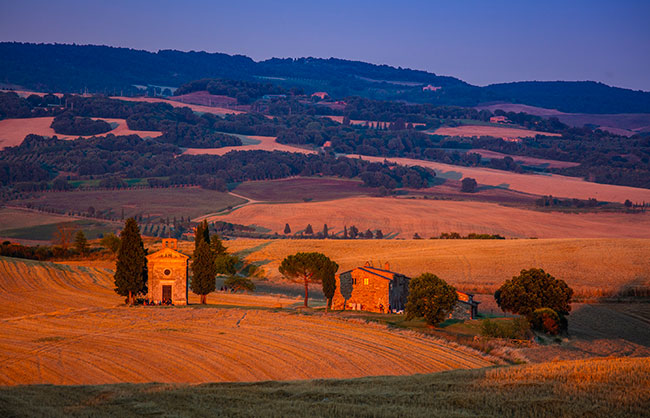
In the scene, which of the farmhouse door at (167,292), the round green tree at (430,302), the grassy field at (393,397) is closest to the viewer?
the grassy field at (393,397)

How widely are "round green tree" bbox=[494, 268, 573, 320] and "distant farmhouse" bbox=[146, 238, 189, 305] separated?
2352 centimetres

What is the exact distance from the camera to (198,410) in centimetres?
2150

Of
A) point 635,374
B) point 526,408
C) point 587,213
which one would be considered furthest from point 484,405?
point 587,213

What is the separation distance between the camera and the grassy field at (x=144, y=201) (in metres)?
154

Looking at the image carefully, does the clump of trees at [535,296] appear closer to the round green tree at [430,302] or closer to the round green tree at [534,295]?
the round green tree at [534,295]

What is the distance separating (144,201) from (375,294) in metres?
122

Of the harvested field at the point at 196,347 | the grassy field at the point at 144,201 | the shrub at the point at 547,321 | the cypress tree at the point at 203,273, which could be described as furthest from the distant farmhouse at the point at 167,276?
the grassy field at the point at 144,201

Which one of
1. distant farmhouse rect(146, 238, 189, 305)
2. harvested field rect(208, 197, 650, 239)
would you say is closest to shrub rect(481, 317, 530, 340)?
distant farmhouse rect(146, 238, 189, 305)

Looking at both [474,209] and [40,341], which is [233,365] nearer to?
[40,341]

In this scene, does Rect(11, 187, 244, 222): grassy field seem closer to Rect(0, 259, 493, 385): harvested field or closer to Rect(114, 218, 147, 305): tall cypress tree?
Rect(114, 218, 147, 305): tall cypress tree

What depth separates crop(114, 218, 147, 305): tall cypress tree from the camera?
53094 millimetres

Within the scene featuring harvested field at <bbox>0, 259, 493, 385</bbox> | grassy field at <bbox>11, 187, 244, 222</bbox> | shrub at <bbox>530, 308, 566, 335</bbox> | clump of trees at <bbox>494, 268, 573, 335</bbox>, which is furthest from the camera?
grassy field at <bbox>11, 187, 244, 222</bbox>

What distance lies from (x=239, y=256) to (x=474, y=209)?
239 ft

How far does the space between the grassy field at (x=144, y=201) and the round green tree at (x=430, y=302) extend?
102 metres
